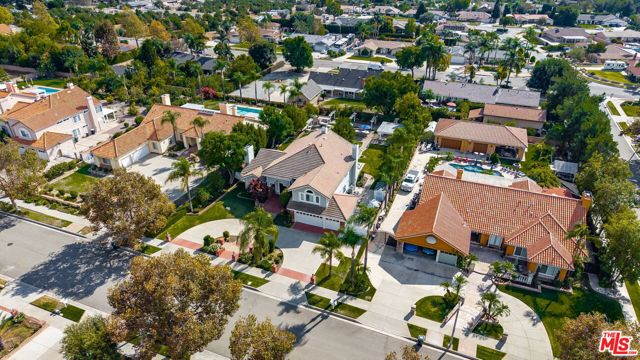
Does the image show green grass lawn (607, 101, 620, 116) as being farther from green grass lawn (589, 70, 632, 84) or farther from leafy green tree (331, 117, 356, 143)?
leafy green tree (331, 117, 356, 143)

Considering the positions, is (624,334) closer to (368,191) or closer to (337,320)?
(337,320)

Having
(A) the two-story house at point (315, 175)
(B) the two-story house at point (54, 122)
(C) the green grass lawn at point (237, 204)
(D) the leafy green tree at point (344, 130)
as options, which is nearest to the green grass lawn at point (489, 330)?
(A) the two-story house at point (315, 175)

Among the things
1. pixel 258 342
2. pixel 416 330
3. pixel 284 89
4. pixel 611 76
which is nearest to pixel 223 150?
pixel 258 342

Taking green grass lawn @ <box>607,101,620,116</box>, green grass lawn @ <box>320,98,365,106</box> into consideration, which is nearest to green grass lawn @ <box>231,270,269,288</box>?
green grass lawn @ <box>320,98,365,106</box>

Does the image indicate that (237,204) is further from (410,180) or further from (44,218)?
(410,180)

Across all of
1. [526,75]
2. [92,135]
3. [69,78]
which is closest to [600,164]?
[526,75]

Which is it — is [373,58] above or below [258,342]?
below
